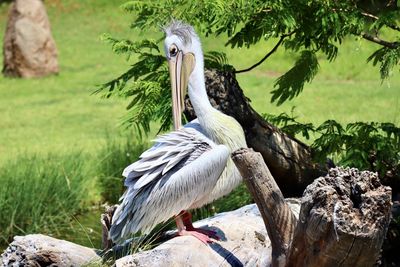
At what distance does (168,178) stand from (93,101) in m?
9.13

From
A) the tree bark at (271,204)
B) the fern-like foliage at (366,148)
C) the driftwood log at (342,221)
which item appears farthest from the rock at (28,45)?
the driftwood log at (342,221)

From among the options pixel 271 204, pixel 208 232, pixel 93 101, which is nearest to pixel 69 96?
pixel 93 101

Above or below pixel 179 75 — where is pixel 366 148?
below

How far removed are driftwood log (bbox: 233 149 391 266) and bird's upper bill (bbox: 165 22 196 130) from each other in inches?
63.7

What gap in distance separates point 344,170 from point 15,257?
2187 mm

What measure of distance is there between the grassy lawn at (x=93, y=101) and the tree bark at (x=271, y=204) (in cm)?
383

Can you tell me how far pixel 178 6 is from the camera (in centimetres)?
623

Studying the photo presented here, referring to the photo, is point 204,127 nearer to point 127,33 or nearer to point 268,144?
point 268,144

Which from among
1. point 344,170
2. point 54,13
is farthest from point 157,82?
point 54,13

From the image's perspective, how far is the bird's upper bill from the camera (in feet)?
18.8

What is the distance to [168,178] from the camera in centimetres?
526

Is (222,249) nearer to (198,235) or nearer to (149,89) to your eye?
(198,235)

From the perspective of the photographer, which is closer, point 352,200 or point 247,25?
point 352,200

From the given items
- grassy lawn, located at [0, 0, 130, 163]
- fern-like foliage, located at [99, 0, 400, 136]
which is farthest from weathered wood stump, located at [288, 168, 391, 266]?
grassy lawn, located at [0, 0, 130, 163]
